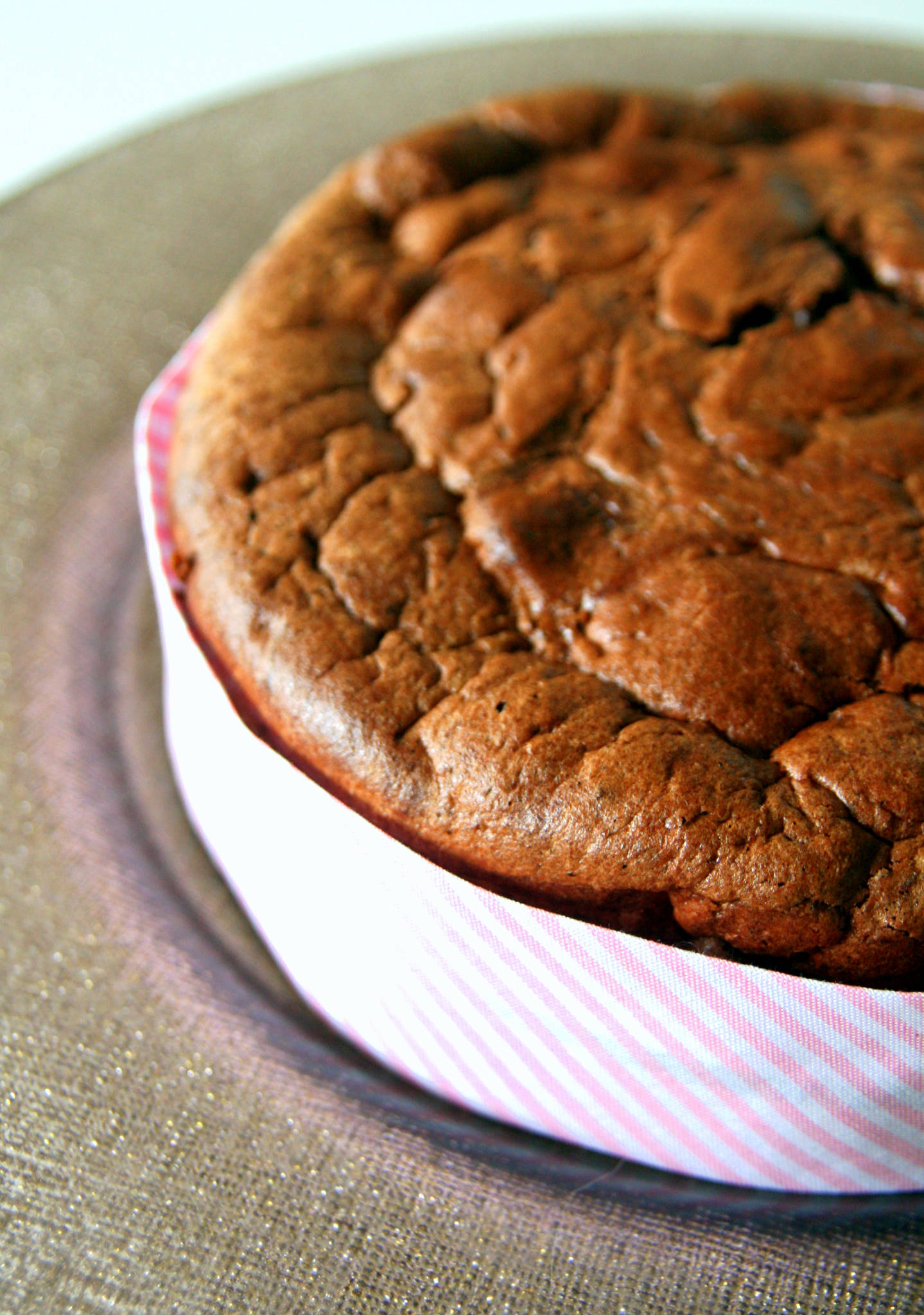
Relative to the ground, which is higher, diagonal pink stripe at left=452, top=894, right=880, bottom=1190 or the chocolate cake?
the chocolate cake

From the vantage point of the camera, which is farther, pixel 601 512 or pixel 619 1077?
pixel 601 512

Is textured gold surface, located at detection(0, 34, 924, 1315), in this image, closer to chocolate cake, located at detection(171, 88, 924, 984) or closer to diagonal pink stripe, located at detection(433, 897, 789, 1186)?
diagonal pink stripe, located at detection(433, 897, 789, 1186)

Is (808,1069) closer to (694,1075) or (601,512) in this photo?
(694,1075)

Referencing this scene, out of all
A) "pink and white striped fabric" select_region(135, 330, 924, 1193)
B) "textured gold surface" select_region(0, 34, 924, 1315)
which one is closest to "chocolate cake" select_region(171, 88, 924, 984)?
"pink and white striped fabric" select_region(135, 330, 924, 1193)

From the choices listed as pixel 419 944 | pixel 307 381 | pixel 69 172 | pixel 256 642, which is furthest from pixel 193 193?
pixel 419 944

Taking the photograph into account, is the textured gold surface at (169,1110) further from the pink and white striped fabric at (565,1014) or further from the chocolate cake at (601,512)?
the chocolate cake at (601,512)

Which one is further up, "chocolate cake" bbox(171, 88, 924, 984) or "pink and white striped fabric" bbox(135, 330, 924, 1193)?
"chocolate cake" bbox(171, 88, 924, 984)

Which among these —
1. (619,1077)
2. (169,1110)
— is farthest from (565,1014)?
(169,1110)
